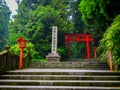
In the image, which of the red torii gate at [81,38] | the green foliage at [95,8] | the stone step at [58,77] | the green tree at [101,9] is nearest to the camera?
the stone step at [58,77]

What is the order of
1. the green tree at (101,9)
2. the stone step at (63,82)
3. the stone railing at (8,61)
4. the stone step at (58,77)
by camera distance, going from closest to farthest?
the stone step at (63,82), the stone step at (58,77), the stone railing at (8,61), the green tree at (101,9)

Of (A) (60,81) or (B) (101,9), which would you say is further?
(B) (101,9)

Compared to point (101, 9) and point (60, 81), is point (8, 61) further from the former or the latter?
point (101, 9)

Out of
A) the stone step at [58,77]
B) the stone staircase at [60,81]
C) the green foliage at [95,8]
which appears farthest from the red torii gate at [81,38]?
the stone step at [58,77]

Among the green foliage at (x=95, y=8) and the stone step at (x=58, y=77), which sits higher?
the green foliage at (x=95, y=8)

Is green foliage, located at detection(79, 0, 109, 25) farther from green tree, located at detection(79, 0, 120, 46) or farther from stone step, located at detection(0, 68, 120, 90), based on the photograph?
stone step, located at detection(0, 68, 120, 90)

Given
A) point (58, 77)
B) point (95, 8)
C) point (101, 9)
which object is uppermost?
point (95, 8)

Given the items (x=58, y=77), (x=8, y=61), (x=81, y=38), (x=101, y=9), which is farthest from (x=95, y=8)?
(x=81, y=38)

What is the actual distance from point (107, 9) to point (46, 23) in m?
11.3

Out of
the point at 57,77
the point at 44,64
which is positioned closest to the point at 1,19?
the point at 44,64

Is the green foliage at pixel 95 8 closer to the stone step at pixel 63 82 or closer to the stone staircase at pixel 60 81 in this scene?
the stone staircase at pixel 60 81

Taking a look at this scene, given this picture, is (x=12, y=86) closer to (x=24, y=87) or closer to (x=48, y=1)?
(x=24, y=87)

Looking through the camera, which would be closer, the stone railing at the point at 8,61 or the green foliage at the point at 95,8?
the stone railing at the point at 8,61

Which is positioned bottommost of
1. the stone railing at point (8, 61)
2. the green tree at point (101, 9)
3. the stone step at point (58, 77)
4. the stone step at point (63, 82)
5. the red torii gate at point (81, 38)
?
the stone step at point (63, 82)
